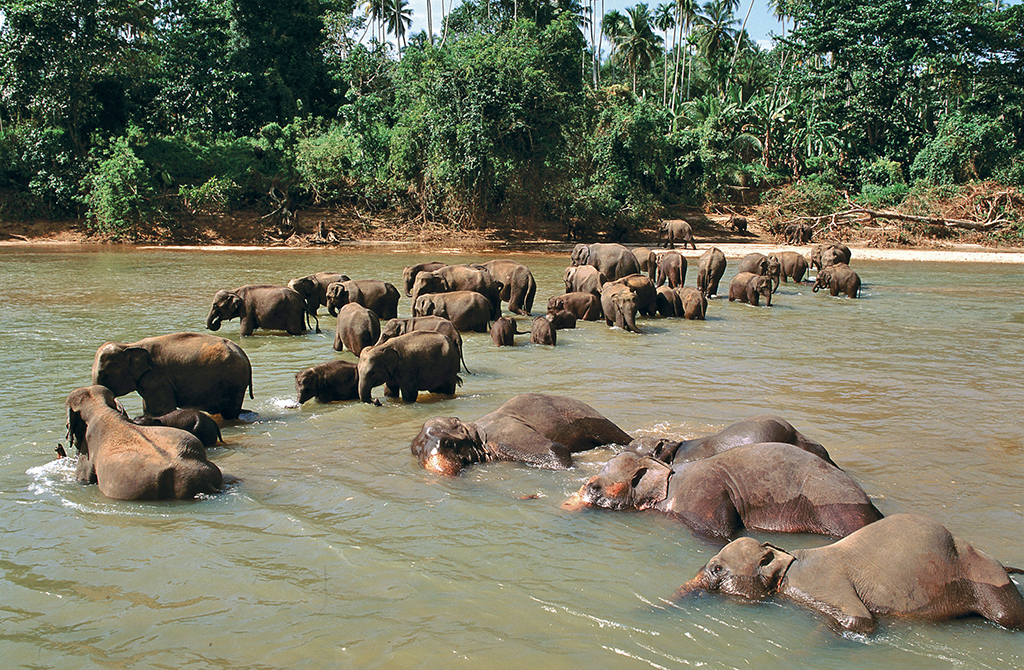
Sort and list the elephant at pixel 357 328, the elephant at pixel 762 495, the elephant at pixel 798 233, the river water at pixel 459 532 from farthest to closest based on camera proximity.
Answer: the elephant at pixel 798 233 < the elephant at pixel 357 328 < the elephant at pixel 762 495 < the river water at pixel 459 532

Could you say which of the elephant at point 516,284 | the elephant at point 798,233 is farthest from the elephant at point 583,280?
the elephant at point 798,233

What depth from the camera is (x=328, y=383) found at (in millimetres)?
9016

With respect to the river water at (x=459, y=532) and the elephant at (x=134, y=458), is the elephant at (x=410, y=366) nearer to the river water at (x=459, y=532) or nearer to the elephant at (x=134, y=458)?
the river water at (x=459, y=532)

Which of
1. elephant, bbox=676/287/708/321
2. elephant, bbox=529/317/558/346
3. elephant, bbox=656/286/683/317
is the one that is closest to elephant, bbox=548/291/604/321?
→ elephant, bbox=656/286/683/317

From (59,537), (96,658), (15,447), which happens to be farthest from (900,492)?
(15,447)

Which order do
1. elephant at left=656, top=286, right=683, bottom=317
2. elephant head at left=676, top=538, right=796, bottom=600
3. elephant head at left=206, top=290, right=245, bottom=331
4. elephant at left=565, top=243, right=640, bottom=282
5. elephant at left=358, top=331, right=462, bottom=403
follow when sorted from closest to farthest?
elephant head at left=676, top=538, right=796, bottom=600
elephant at left=358, top=331, right=462, bottom=403
elephant head at left=206, top=290, right=245, bottom=331
elephant at left=656, top=286, right=683, bottom=317
elephant at left=565, top=243, right=640, bottom=282

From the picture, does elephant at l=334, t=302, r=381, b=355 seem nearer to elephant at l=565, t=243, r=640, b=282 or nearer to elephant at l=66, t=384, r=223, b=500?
elephant at l=66, t=384, r=223, b=500

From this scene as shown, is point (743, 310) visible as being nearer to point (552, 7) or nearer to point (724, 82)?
point (552, 7)

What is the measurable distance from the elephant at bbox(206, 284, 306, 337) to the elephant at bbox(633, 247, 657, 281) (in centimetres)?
1014

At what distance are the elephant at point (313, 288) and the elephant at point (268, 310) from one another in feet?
1.97

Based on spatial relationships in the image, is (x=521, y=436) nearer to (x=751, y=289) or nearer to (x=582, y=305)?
(x=582, y=305)

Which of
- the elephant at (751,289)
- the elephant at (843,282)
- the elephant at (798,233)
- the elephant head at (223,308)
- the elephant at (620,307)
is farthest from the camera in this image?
the elephant at (798,233)

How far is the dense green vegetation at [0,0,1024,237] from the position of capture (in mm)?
31859

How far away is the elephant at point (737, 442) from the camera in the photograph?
6199 millimetres
